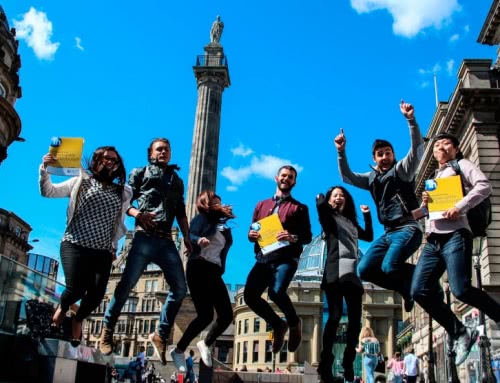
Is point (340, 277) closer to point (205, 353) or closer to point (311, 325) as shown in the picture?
point (205, 353)

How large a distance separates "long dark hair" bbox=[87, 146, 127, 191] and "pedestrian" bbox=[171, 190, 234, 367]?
1.13 meters

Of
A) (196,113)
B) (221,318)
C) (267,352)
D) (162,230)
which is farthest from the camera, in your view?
(267,352)

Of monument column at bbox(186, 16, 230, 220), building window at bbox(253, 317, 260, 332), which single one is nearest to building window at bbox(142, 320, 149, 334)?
building window at bbox(253, 317, 260, 332)

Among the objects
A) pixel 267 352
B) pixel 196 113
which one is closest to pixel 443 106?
pixel 196 113

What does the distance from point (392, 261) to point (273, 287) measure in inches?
63.4

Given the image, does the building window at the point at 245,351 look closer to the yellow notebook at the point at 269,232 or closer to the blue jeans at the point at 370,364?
the blue jeans at the point at 370,364

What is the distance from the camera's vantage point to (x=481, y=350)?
11453 millimetres

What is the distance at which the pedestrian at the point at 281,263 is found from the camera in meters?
7.48

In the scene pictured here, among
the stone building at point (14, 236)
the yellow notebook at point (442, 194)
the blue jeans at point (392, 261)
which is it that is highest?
the stone building at point (14, 236)

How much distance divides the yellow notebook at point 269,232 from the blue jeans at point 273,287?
23 cm

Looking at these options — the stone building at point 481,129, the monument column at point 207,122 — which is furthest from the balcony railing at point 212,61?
the stone building at point 481,129

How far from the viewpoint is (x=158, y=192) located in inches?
295

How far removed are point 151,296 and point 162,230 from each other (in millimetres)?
98279

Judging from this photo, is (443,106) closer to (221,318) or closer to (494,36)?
(494,36)
